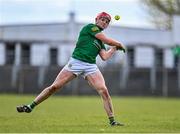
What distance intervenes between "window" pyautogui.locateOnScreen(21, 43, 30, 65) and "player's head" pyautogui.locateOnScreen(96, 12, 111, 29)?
1531 inches

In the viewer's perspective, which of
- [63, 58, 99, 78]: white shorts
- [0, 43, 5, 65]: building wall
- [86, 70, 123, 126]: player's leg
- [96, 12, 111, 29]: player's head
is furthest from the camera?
[0, 43, 5, 65]: building wall

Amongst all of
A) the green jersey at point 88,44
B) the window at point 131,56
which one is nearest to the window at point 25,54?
the window at point 131,56

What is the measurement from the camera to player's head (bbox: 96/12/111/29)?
16.9 meters

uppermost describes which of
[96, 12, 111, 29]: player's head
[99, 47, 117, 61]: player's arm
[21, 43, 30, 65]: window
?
[96, 12, 111, 29]: player's head

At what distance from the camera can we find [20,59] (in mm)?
55781

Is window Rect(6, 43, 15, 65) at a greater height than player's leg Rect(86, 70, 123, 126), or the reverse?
player's leg Rect(86, 70, 123, 126)

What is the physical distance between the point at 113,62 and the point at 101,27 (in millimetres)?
37576

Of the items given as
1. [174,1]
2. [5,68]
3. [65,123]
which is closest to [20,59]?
[5,68]

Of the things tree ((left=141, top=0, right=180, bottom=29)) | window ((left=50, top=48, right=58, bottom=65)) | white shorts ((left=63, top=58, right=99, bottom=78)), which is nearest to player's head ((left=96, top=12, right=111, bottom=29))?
white shorts ((left=63, top=58, right=99, bottom=78))

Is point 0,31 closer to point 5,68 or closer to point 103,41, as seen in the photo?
point 5,68

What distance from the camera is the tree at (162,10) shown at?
69.8 metres

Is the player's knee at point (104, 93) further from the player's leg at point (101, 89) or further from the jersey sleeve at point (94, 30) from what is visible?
the jersey sleeve at point (94, 30)

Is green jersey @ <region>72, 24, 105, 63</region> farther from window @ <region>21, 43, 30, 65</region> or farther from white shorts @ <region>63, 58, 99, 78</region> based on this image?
window @ <region>21, 43, 30, 65</region>

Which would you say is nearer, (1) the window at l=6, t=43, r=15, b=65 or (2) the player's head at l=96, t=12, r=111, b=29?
(2) the player's head at l=96, t=12, r=111, b=29
